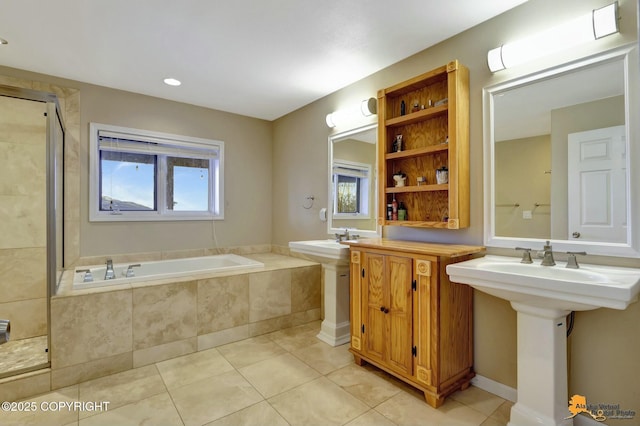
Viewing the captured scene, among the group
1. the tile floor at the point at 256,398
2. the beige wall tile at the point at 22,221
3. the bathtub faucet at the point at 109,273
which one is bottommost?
the tile floor at the point at 256,398

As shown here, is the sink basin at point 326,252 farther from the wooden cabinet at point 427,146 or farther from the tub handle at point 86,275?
the tub handle at point 86,275

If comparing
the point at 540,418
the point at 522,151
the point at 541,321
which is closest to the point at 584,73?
the point at 522,151

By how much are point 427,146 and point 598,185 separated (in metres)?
1.04

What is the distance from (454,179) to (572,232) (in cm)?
70

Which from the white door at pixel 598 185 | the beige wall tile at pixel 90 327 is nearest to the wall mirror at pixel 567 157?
the white door at pixel 598 185

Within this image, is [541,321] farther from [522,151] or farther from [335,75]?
→ [335,75]

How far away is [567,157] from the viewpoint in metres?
1.75

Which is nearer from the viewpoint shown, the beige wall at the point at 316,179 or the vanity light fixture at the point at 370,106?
the beige wall at the point at 316,179

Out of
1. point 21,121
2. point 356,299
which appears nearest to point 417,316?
point 356,299

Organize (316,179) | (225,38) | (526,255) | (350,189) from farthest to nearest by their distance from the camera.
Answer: (316,179) → (350,189) → (225,38) → (526,255)

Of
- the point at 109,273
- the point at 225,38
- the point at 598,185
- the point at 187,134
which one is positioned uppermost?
the point at 225,38

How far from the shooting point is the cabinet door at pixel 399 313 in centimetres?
195

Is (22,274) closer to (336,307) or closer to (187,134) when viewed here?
(187,134)

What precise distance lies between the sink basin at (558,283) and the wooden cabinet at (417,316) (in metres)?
0.20
